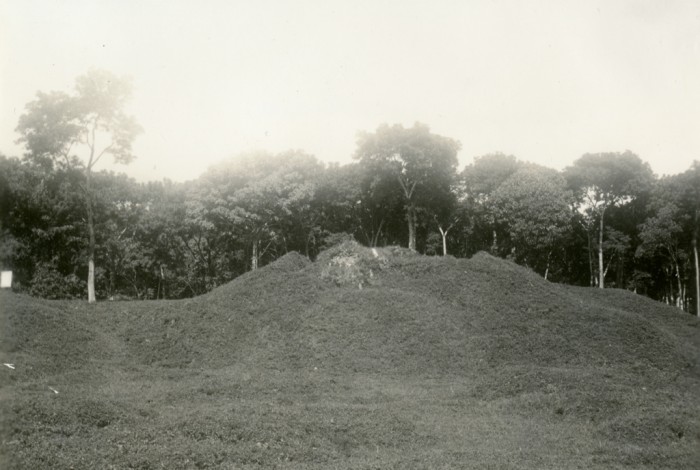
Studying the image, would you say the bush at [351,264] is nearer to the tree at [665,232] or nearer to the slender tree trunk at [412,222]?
the slender tree trunk at [412,222]

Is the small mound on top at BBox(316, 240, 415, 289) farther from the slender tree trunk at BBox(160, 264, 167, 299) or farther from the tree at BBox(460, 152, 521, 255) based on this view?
the slender tree trunk at BBox(160, 264, 167, 299)

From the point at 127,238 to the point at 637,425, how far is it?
39522 mm

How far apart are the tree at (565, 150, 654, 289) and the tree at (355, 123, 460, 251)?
998cm

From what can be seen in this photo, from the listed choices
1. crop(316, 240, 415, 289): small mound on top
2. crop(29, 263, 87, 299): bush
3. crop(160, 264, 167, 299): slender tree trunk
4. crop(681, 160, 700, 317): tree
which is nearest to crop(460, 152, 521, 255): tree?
crop(681, 160, 700, 317): tree

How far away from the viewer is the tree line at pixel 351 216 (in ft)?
126

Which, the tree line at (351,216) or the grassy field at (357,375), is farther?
the tree line at (351,216)

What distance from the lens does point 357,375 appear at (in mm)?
19922

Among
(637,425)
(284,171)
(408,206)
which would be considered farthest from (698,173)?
(637,425)

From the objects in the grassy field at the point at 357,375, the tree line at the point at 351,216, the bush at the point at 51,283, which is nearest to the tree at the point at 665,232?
the tree line at the point at 351,216

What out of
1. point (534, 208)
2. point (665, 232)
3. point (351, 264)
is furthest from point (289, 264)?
point (665, 232)

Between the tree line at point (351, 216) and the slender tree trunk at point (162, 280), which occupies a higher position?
the tree line at point (351, 216)

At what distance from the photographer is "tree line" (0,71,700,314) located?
38438 mm

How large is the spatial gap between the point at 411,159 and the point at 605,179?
583 inches

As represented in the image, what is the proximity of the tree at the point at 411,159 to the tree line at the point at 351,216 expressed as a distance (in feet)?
0.29
